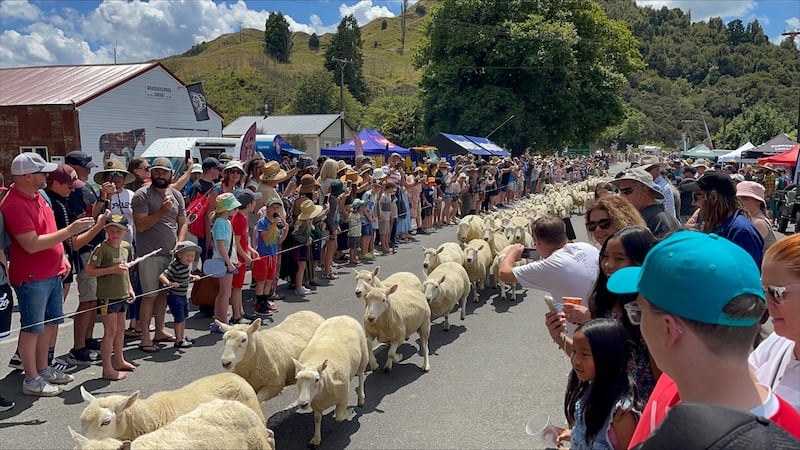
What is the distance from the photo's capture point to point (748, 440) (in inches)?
32.2

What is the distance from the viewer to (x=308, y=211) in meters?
8.62

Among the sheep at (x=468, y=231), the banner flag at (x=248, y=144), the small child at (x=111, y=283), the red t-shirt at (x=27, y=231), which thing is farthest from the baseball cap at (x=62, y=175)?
the banner flag at (x=248, y=144)

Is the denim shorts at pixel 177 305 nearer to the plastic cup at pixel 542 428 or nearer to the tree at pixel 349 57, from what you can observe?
the plastic cup at pixel 542 428

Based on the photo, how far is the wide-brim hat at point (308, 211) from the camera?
28.0 ft

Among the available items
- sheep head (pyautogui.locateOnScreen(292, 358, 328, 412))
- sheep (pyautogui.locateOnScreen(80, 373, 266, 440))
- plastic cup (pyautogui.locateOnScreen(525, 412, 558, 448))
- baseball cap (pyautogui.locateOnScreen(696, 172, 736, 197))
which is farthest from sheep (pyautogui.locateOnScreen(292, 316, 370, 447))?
baseball cap (pyautogui.locateOnScreen(696, 172, 736, 197))

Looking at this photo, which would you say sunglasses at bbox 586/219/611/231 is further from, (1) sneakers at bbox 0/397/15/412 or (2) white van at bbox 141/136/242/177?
(2) white van at bbox 141/136/242/177

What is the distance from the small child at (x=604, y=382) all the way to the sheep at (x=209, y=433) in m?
1.89

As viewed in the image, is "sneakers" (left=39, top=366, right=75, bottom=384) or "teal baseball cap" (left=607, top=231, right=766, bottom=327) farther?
"sneakers" (left=39, top=366, right=75, bottom=384)

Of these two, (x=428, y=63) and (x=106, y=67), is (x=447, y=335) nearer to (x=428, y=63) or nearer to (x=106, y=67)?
(x=106, y=67)

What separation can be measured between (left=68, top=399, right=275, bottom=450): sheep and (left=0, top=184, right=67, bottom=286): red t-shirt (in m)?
2.24

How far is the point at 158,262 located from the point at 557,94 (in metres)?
34.3

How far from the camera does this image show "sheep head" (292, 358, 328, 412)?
3826mm

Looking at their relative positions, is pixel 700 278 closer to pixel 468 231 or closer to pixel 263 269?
pixel 263 269

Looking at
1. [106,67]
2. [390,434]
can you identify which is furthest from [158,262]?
[106,67]
